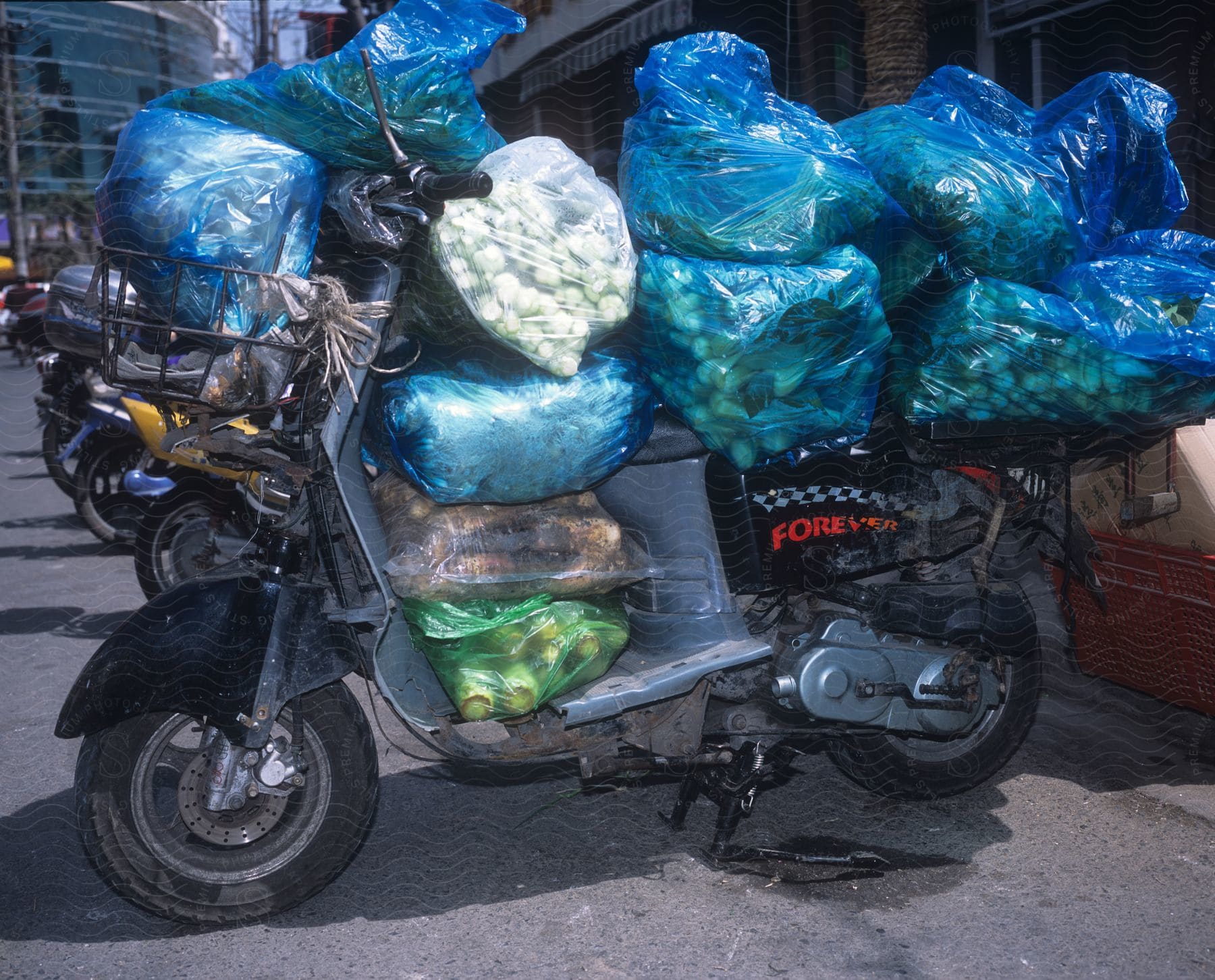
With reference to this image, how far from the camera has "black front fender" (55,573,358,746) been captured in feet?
7.73

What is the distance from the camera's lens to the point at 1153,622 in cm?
310

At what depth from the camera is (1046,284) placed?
8.73ft

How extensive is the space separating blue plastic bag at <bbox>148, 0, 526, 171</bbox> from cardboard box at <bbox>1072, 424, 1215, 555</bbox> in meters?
2.03

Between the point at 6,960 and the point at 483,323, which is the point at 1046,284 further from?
the point at 6,960

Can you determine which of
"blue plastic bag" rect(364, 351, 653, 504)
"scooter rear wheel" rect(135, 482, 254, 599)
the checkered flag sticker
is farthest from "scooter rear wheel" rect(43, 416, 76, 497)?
the checkered flag sticker

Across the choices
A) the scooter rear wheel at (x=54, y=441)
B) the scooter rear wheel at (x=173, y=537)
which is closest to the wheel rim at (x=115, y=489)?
the scooter rear wheel at (x=54, y=441)

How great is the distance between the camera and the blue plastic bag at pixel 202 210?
2.16 m

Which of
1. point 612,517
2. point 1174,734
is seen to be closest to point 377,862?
point 612,517

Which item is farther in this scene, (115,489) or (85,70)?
(85,70)

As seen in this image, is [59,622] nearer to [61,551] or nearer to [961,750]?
[61,551]

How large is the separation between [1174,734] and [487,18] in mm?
2847

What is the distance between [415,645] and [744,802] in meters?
0.87

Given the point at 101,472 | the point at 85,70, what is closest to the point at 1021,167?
the point at 101,472

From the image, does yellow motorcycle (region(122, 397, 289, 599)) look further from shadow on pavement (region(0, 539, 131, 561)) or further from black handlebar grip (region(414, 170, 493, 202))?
black handlebar grip (region(414, 170, 493, 202))
